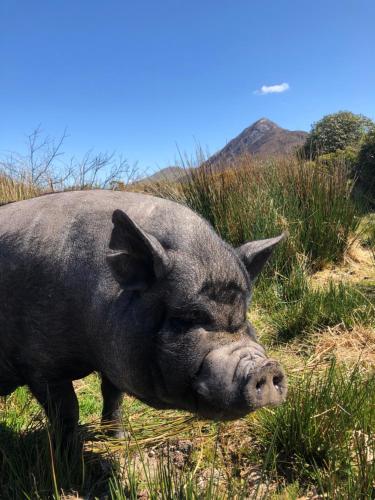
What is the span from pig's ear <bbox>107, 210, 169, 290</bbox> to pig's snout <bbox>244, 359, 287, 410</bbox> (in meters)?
0.52

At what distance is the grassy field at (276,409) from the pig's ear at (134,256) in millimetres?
699

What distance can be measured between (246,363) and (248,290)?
0.40m

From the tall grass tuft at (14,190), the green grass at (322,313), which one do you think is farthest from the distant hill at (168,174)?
the green grass at (322,313)

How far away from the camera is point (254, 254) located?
7.18 feet

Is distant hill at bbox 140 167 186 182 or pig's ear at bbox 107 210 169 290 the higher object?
distant hill at bbox 140 167 186 182

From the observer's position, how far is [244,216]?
599 cm

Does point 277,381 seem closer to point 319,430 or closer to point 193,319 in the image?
point 193,319

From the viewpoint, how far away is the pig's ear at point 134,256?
1.81 m

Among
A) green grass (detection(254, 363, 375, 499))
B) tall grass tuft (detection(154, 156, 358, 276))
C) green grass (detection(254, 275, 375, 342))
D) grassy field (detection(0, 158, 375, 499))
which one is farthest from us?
tall grass tuft (detection(154, 156, 358, 276))

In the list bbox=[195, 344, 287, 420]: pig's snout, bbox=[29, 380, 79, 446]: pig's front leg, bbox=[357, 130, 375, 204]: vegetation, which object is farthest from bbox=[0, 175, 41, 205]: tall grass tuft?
bbox=[357, 130, 375, 204]: vegetation

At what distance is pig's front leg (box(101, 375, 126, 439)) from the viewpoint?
9.20 ft

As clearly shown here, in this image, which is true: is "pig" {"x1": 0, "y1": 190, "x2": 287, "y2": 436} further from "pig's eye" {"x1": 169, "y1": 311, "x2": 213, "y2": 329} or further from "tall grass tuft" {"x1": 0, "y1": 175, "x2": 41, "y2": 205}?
"tall grass tuft" {"x1": 0, "y1": 175, "x2": 41, "y2": 205}

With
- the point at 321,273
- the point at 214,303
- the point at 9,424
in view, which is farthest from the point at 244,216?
the point at 214,303

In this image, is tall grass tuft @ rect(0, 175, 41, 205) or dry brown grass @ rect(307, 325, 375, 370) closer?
dry brown grass @ rect(307, 325, 375, 370)
